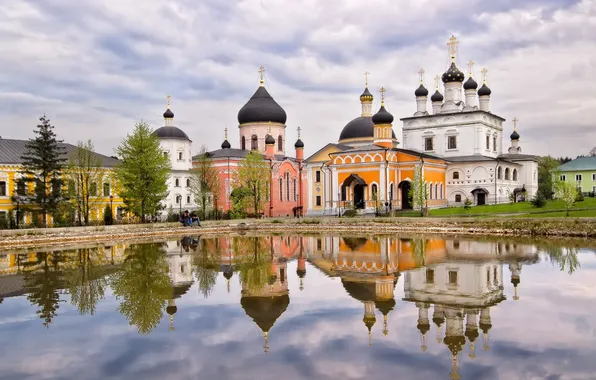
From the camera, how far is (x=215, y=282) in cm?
1400

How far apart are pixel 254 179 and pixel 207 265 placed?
27.6 m

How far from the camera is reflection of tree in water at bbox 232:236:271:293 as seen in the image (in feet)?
45.7

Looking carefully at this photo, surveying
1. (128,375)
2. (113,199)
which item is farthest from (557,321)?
(113,199)

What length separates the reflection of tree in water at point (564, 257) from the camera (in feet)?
51.0

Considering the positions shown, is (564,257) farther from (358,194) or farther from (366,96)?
→ (366,96)

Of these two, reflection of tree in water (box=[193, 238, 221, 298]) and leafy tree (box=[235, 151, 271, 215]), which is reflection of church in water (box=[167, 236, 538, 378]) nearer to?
reflection of tree in water (box=[193, 238, 221, 298])

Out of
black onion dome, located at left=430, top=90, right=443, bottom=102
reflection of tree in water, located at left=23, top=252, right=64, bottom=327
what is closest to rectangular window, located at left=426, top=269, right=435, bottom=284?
reflection of tree in water, located at left=23, top=252, right=64, bottom=327

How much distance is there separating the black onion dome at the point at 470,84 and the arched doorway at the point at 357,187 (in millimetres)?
14923

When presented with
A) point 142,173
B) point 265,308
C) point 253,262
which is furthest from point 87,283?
point 142,173

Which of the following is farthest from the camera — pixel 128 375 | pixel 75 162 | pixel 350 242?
pixel 75 162

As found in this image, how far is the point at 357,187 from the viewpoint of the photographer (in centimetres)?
4506

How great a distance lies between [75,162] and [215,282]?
2777 cm

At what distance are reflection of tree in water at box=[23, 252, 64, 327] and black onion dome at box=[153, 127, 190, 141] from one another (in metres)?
30.2

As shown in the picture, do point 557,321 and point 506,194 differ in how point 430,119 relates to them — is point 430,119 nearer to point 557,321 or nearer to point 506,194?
point 506,194
